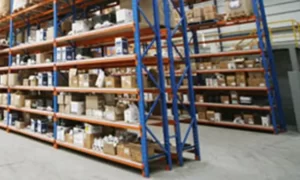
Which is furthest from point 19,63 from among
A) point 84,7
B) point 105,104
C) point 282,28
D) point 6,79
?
point 282,28

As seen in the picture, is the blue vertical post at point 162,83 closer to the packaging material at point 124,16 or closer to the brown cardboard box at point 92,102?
the packaging material at point 124,16

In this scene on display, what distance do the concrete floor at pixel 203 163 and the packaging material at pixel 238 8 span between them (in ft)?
10.9

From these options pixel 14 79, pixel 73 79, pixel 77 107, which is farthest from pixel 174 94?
pixel 14 79

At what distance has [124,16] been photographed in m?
3.69

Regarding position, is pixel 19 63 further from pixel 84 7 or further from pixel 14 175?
pixel 14 175

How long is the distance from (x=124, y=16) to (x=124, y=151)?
2.17 meters

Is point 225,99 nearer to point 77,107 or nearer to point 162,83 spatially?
point 162,83

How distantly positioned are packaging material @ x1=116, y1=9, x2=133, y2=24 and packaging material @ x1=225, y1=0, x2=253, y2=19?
3.77 metres

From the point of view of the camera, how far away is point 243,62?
6453 millimetres

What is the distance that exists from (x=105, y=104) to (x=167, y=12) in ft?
6.55

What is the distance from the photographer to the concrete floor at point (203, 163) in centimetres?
324

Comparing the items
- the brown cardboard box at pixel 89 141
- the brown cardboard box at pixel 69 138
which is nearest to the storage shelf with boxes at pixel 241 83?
the brown cardboard box at pixel 89 141

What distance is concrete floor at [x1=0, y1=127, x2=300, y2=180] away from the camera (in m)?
3.24

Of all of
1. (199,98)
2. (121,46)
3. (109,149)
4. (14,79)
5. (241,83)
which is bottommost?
(109,149)
